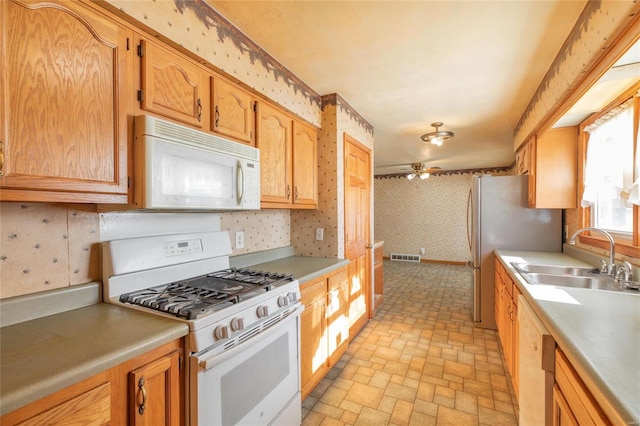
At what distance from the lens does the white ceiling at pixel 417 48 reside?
1546 mm

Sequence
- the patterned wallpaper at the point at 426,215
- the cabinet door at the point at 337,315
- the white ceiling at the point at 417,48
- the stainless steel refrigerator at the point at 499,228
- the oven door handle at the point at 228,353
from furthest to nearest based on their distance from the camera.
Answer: the patterned wallpaper at the point at 426,215, the stainless steel refrigerator at the point at 499,228, the cabinet door at the point at 337,315, the white ceiling at the point at 417,48, the oven door handle at the point at 228,353

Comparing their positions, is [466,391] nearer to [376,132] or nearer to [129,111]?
[129,111]

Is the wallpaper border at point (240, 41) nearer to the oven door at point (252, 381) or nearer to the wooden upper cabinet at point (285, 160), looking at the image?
the wooden upper cabinet at point (285, 160)

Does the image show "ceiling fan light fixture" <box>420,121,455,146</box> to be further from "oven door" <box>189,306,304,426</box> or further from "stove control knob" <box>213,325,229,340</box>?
"stove control knob" <box>213,325,229,340</box>

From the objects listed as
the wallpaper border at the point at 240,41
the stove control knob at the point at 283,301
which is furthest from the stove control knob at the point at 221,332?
the wallpaper border at the point at 240,41

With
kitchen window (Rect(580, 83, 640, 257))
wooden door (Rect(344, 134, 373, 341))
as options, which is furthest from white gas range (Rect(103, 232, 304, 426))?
kitchen window (Rect(580, 83, 640, 257))

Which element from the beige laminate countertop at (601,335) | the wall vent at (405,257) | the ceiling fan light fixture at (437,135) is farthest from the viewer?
the wall vent at (405,257)

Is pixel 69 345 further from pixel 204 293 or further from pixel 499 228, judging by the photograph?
pixel 499 228

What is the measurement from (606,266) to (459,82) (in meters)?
1.70

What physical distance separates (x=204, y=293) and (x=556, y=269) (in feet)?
8.50

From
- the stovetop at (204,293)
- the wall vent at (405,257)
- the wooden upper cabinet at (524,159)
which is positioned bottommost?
the wall vent at (405,257)

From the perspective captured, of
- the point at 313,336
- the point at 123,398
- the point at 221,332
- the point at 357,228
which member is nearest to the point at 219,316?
the point at 221,332

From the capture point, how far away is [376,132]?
12.8ft

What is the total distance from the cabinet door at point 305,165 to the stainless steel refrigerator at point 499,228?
2.03 meters
